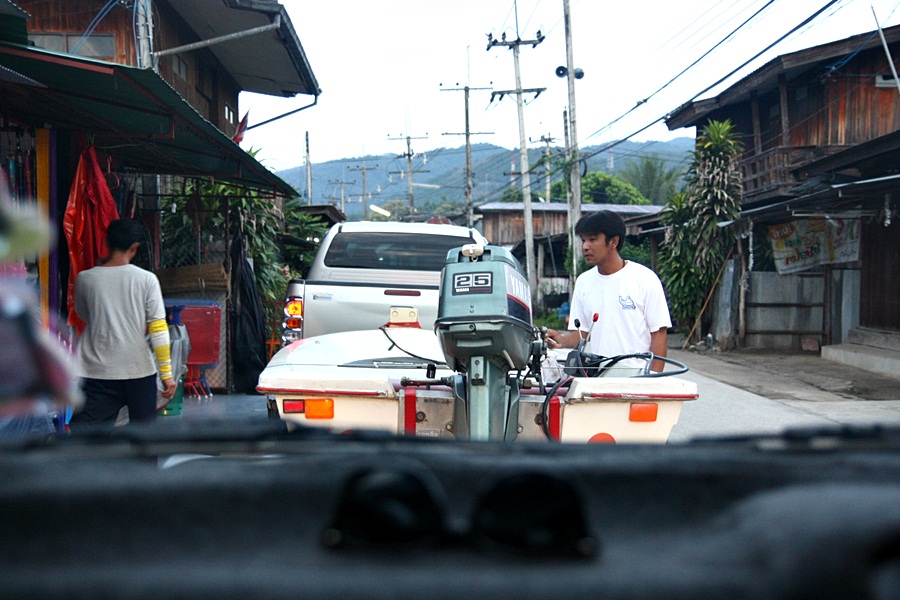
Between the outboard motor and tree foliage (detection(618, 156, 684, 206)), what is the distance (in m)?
48.7

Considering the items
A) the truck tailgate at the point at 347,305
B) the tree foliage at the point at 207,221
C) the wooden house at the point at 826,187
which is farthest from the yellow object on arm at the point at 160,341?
the wooden house at the point at 826,187

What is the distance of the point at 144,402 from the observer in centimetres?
465

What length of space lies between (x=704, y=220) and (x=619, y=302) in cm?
1374

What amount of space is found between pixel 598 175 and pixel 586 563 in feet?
171

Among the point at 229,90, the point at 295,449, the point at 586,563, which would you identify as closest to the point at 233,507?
the point at 295,449

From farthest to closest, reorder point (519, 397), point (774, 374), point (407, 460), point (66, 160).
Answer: point (774, 374) → point (66, 160) → point (519, 397) → point (407, 460)

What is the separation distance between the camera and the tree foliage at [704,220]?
17070mm

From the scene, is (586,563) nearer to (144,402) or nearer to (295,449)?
(295,449)

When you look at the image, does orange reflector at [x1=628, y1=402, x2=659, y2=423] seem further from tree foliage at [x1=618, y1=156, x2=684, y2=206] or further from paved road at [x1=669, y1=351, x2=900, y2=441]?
tree foliage at [x1=618, y1=156, x2=684, y2=206]

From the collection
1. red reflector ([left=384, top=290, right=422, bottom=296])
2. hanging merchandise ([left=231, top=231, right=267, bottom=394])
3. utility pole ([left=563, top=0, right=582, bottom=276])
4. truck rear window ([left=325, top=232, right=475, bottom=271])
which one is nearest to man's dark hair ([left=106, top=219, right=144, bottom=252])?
red reflector ([left=384, top=290, right=422, bottom=296])

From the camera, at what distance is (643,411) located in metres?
3.52

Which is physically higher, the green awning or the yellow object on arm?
the green awning

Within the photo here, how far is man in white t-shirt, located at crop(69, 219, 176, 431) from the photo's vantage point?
4504 millimetres

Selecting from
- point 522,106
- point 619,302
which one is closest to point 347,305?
point 619,302
